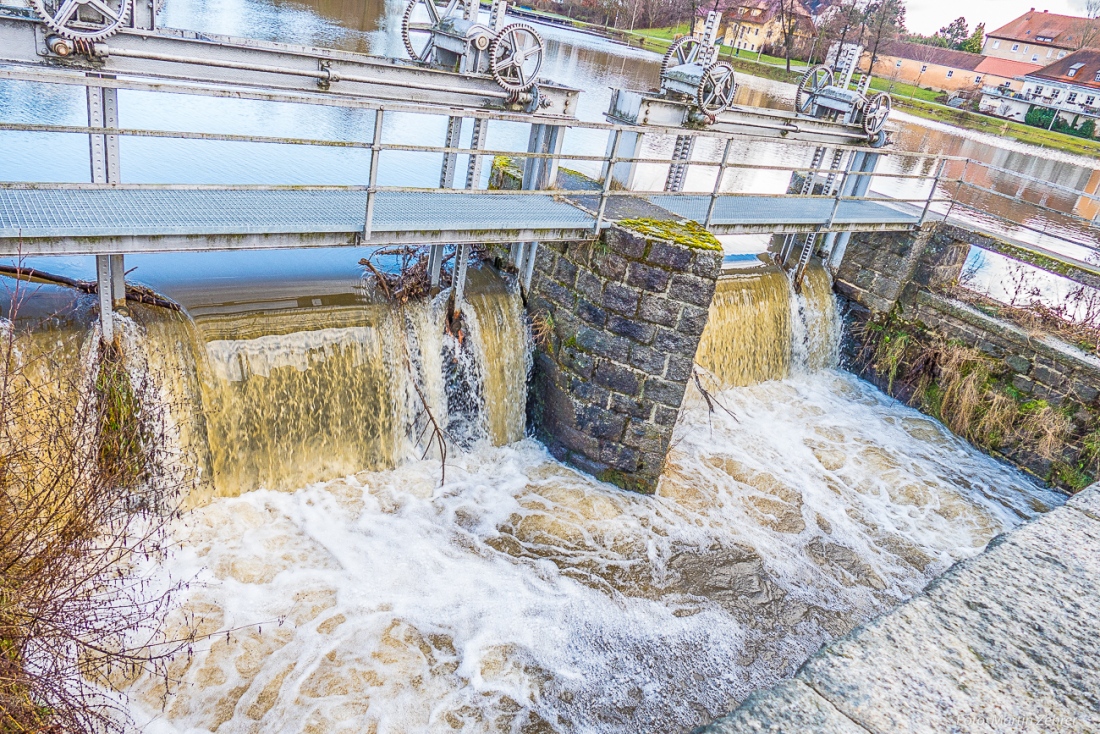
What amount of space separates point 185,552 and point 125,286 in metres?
2.08

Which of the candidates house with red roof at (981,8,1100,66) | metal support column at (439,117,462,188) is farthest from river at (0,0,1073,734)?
house with red roof at (981,8,1100,66)

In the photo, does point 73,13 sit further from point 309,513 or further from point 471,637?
point 471,637

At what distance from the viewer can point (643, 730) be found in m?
5.16

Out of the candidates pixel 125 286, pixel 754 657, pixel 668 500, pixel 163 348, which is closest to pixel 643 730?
pixel 754 657

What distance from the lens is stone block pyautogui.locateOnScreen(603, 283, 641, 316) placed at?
23.4 ft

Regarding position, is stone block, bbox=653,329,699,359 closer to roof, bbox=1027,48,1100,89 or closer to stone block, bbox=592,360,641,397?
stone block, bbox=592,360,641,397

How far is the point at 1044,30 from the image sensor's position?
8244 centimetres

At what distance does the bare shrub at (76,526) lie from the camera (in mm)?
3568

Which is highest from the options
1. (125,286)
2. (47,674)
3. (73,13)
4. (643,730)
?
(73,13)

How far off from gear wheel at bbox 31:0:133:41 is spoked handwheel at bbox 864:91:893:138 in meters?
8.96

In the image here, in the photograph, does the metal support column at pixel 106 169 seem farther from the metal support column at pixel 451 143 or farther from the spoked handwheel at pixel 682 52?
the spoked handwheel at pixel 682 52

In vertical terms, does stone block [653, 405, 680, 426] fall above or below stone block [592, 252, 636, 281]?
below

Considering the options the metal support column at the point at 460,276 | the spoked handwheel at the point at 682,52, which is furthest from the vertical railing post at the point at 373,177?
the spoked handwheel at the point at 682,52

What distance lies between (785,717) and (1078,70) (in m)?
82.0
